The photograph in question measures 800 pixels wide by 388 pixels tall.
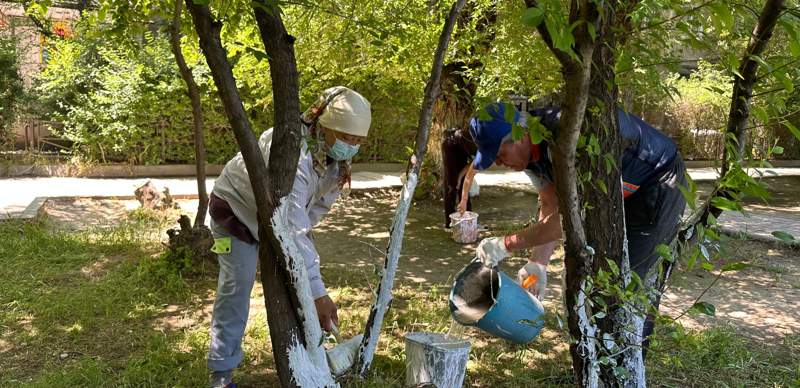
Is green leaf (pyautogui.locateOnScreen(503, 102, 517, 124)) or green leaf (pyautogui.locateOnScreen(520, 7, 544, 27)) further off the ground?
green leaf (pyautogui.locateOnScreen(520, 7, 544, 27))

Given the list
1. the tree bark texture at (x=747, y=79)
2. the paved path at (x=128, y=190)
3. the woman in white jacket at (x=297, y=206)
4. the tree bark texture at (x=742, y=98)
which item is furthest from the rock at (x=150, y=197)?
the tree bark texture at (x=747, y=79)

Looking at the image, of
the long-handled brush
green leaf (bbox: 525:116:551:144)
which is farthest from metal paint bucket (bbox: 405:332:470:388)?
green leaf (bbox: 525:116:551:144)

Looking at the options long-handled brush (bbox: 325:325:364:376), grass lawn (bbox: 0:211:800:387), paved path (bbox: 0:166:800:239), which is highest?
paved path (bbox: 0:166:800:239)

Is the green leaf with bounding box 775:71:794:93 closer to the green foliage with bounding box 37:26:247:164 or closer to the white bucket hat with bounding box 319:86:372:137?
the white bucket hat with bounding box 319:86:372:137

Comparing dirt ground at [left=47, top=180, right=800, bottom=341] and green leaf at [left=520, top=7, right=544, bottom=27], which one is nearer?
green leaf at [left=520, top=7, right=544, bottom=27]

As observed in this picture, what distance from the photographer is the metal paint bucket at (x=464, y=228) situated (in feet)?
20.9

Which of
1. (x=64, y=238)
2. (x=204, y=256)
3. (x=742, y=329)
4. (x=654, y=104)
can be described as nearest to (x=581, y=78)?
(x=742, y=329)

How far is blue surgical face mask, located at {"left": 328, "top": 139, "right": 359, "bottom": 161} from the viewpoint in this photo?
8.55ft

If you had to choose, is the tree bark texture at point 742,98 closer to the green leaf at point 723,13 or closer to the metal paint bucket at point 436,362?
the green leaf at point 723,13

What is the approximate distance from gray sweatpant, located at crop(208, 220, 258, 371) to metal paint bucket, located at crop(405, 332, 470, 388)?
0.76m

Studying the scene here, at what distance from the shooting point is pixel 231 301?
277 centimetres

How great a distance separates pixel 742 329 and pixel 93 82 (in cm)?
954

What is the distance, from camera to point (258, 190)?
222cm

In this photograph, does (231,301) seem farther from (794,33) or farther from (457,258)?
(457,258)
